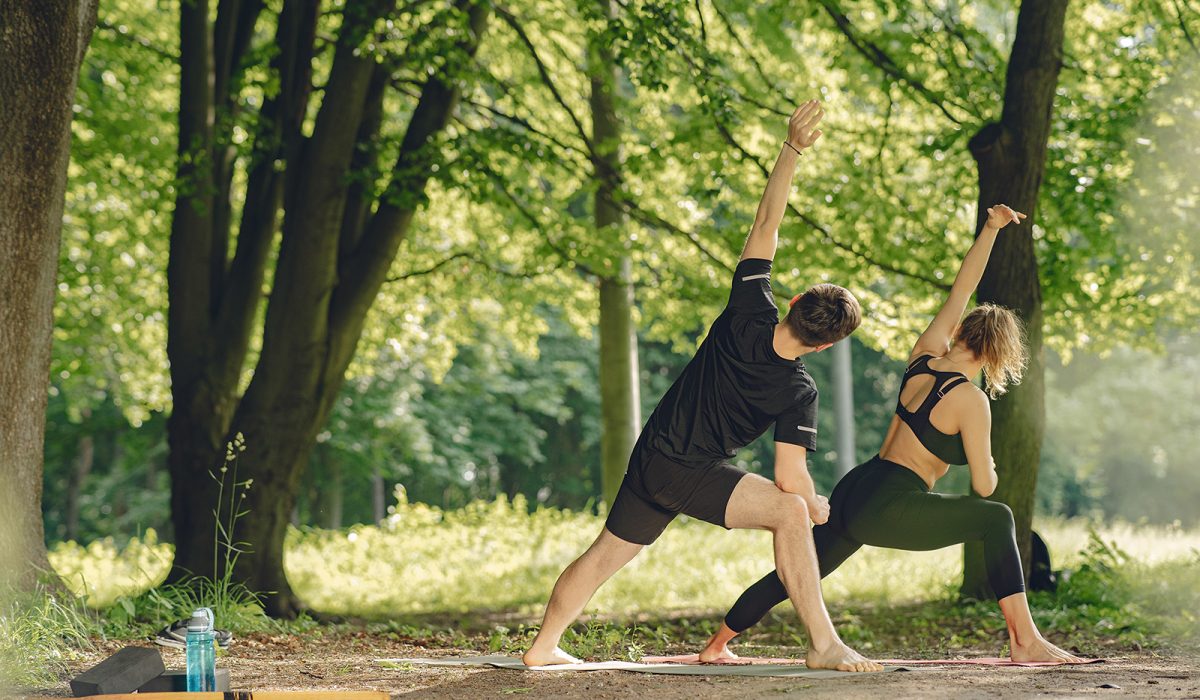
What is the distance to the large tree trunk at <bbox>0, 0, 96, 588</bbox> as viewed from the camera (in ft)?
23.4

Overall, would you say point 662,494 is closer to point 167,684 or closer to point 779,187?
point 779,187

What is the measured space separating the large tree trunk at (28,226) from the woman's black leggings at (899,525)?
4.45 metres

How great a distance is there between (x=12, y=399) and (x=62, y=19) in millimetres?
2320

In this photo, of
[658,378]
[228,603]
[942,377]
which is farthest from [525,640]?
[658,378]

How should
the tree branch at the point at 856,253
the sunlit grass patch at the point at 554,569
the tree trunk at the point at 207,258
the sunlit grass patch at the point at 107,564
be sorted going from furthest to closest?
1. the sunlit grass patch at the point at 107,564
2. the tree branch at the point at 856,253
3. the tree trunk at the point at 207,258
4. the sunlit grass patch at the point at 554,569

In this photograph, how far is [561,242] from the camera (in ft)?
42.5

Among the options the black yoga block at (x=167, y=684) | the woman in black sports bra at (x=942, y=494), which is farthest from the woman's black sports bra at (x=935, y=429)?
the black yoga block at (x=167, y=684)

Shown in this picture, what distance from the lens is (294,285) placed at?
997cm

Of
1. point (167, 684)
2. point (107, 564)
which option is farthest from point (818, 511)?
point (107, 564)

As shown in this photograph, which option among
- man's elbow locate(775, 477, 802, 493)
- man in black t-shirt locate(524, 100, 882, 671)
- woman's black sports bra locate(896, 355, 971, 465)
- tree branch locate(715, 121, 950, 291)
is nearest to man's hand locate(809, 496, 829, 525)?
man in black t-shirt locate(524, 100, 882, 671)

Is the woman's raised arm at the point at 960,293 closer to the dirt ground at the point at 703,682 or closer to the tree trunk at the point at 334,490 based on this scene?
the dirt ground at the point at 703,682

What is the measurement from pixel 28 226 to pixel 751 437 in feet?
15.3

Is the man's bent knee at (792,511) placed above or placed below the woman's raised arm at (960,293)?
below

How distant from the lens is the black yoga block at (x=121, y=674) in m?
4.69
